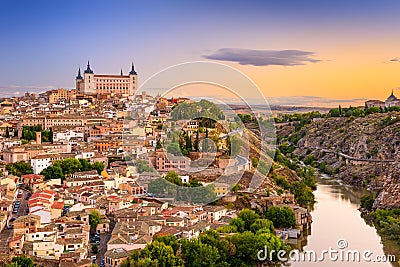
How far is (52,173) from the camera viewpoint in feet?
44.0

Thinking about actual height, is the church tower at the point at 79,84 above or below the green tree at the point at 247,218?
above

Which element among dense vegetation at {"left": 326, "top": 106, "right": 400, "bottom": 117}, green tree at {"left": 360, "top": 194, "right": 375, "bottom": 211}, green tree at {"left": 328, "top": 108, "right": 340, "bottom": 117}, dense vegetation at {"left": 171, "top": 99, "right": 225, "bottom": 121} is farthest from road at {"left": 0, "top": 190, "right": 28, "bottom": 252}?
green tree at {"left": 328, "top": 108, "right": 340, "bottom": 117}

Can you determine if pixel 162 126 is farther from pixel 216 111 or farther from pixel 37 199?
pixel 37 199

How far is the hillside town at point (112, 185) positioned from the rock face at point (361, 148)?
470 centimetres

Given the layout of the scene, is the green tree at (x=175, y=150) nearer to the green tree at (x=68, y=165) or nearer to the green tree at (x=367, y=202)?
the green tree at (x=68, y=165)

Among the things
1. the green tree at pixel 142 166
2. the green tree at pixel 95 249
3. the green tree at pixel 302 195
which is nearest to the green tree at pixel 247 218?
the green tree at pixel 95 249

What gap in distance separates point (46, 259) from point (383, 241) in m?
7.24

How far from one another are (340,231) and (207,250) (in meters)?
4.90

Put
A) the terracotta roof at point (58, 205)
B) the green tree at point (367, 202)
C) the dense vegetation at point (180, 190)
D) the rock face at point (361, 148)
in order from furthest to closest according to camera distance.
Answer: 1. the rock face at point (361, 148)
2. the green tree at point (367, 202)
3. the dense vegetation at point (180, 190)
4. the terracotta roof at point (58, 205)

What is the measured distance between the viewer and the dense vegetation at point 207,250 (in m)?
8.16

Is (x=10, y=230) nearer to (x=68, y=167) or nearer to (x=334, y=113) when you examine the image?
(x=68, y=167)

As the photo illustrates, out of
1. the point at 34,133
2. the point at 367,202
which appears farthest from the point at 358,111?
the point at 34,133

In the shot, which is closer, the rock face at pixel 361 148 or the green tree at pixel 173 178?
the green tree at pixel 173 178

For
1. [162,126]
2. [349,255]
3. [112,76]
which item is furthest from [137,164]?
[112,76]
